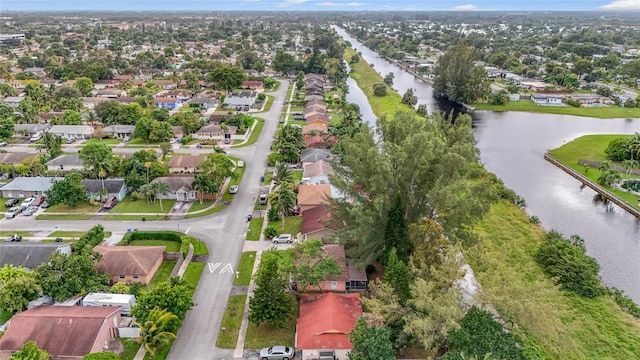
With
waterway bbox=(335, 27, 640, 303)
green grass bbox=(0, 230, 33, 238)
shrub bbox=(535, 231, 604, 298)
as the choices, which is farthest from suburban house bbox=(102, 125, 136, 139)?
shrub bbox=(535, 231, 604, 298)

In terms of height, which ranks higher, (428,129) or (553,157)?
(428,129)

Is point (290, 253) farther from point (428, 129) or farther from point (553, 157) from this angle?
point (553, 157)

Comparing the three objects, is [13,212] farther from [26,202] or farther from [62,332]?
[62,332]

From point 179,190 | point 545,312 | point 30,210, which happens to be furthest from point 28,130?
point 545,312

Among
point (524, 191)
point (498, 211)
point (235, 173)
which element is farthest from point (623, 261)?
point (235, 173)

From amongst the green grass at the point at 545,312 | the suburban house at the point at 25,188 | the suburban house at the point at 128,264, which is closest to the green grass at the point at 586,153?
the green grass at the point at 545,312

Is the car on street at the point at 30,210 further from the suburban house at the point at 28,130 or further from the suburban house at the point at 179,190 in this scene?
the suburban house at the point at 28,130

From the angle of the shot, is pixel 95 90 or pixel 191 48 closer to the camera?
pixel 95 90
